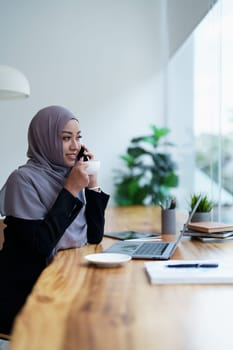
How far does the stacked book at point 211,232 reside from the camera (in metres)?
1.95

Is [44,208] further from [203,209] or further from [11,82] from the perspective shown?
[11,82]

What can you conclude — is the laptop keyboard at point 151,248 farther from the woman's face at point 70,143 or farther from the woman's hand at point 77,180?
the woman's face at point 70,143

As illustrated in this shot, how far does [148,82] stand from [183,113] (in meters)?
0.46

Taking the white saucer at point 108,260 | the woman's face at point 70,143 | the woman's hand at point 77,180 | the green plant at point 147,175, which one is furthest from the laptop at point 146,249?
the green plant at point 147,175

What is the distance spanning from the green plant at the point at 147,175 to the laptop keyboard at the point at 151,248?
8.22 ft

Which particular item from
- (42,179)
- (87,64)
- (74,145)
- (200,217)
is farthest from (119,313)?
(87,64)

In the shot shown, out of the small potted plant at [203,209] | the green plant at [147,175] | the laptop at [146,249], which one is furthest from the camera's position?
the green plant at [147,175]

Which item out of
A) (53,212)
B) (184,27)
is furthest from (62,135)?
(184,27)

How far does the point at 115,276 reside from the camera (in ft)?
4.29

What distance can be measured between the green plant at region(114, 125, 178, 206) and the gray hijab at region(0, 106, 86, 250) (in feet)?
8.04

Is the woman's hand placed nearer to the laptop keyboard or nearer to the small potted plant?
the laptop keyboard

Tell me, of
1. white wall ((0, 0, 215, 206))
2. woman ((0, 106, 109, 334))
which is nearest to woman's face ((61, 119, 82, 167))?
woman ((0, 106, 109, 334))

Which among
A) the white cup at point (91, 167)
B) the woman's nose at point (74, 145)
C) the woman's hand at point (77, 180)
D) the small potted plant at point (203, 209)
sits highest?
the woman's nose at point (74, 145)

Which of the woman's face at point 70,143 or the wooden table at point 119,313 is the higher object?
the woman's face at point 70,143
